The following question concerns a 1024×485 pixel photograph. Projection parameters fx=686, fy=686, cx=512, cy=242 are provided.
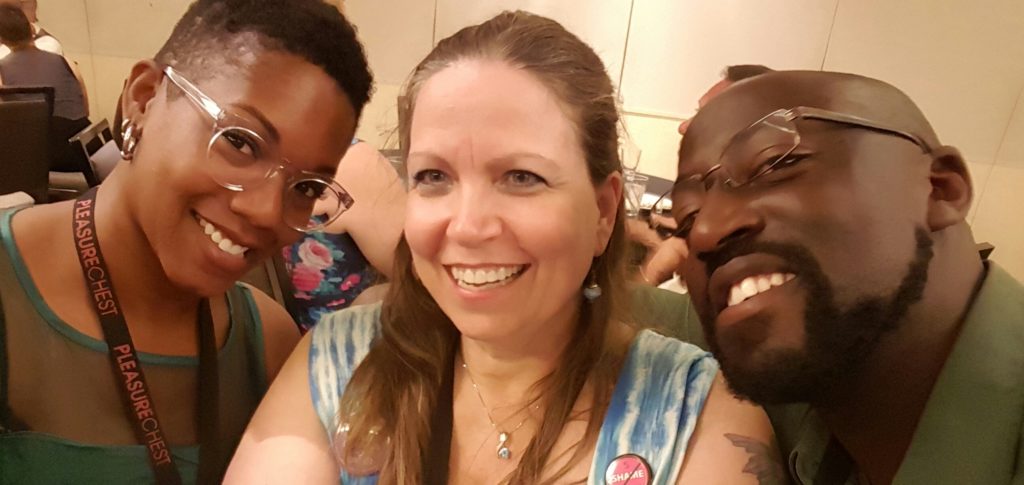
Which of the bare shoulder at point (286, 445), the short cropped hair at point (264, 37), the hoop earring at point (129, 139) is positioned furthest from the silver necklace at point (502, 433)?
the hoop earring at point (129, 139)

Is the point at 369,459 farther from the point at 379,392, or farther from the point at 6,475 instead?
the point at 6,475

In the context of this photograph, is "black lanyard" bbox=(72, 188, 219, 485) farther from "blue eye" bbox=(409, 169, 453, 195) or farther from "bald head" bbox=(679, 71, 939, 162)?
"bald head" bbox=(679, 71, 939, 162)

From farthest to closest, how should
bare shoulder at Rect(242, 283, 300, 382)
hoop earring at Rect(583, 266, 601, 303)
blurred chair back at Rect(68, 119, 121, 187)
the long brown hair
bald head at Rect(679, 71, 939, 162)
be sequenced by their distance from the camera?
1. blurred chair back at Rect(68, 119, 121, 187)
2. bare shoulder at Rect(242, 283, 300, 382)
3. hoop earring at Rect(583, 266, 601, 303)
4. the long brown hair
5. bald head at Rect(679, 71, 939, 162)

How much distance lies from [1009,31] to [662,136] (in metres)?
2.05

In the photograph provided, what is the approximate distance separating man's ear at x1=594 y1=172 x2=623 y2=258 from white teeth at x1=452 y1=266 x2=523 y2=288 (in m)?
0.18

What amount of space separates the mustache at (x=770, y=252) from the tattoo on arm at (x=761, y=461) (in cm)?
28

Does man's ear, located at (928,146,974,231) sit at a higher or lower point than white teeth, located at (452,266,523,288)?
higher

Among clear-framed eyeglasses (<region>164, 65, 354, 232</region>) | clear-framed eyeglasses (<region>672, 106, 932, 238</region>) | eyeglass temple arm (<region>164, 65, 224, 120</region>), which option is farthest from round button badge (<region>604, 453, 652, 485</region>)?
eyeglass temple arm (<region>164, 65, 224, 120</region>)

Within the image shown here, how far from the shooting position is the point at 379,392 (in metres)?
1.21

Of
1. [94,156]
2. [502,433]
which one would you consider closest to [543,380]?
[502,433]

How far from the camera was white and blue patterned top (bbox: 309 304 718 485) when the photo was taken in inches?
43.4

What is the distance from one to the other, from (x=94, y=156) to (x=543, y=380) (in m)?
3.27

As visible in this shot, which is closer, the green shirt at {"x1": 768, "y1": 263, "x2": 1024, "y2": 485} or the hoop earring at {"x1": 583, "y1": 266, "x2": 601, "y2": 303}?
the green shirt at {"x1": 768, "y1": 263, "x2": 1024, "y2": 485}

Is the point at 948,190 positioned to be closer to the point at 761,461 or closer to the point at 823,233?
the point at 823,233
